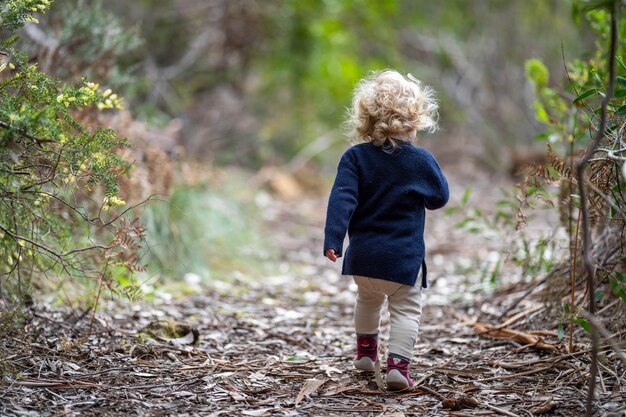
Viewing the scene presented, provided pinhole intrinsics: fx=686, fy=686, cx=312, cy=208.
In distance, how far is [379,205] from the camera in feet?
10.1

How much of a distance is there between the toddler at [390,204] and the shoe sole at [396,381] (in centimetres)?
5

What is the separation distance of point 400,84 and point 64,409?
1.96m

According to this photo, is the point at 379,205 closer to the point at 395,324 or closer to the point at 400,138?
the point at 400,138

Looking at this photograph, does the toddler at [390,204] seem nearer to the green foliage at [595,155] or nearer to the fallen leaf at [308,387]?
the fallen leaf at [308,387]


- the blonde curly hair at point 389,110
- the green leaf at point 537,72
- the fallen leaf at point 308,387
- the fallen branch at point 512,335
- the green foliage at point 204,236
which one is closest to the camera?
the fallen leaf at point 308,387

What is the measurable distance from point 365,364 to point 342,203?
0.78m

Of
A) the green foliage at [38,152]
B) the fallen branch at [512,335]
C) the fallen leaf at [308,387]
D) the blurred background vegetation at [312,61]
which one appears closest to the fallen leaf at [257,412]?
the fallen leaf at [308,387]

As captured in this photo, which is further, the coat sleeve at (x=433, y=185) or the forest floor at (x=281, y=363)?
the coat sleeve at (x=433, y=185)

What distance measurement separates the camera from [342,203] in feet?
9.84

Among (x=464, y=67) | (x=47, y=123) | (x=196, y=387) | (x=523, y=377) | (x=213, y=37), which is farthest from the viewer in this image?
(x=464, y=67)

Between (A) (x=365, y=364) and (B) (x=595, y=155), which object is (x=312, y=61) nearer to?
(B) (x=595, y=155)

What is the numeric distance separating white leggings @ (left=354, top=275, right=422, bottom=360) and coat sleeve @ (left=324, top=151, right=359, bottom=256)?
249mm

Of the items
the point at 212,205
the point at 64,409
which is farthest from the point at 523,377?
the point at 212,205

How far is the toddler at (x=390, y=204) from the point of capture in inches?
118
